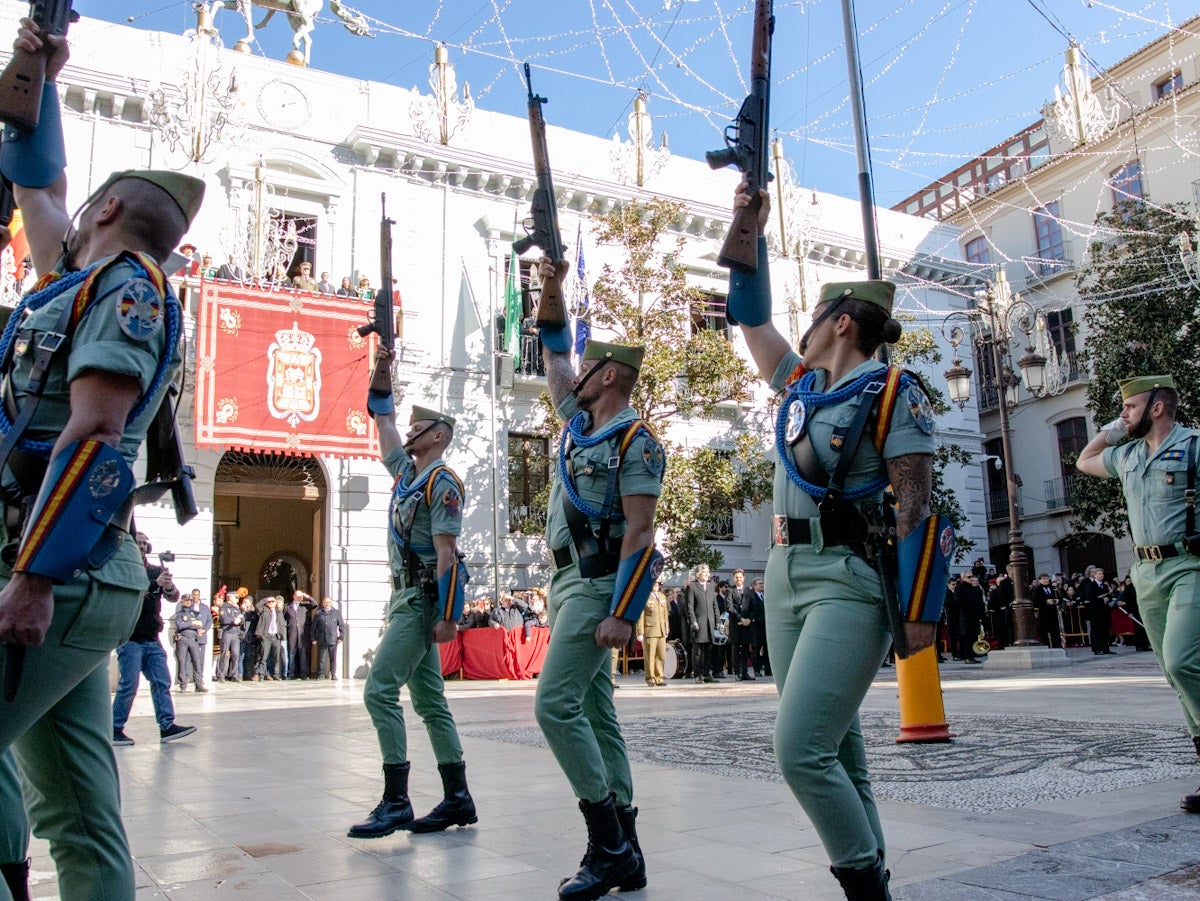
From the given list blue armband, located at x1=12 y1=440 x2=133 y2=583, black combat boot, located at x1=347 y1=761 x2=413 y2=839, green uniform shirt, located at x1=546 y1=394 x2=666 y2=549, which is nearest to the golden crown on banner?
black combat boot, located at x1=347 y1=761 x2=413 y2=839

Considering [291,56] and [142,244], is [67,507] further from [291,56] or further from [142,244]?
[291,56]

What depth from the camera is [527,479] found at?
899 inches

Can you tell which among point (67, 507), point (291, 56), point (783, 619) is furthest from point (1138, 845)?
point (291, 56)

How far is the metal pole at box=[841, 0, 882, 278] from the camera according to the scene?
7.15 m

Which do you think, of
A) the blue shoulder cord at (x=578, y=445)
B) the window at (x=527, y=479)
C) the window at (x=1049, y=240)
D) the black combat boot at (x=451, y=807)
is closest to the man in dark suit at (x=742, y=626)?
the window at (x=527, y=479)

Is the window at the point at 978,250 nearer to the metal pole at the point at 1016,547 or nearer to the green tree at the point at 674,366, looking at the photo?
the green tree at the point at 674,366

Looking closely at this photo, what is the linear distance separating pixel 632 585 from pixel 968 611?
1804 cm

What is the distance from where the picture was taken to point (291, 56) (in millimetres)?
21516

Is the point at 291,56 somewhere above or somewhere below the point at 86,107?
above

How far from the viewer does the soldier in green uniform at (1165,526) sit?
4.83m

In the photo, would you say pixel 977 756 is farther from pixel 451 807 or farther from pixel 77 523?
pixel 77 523

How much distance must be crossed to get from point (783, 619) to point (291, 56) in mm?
21392

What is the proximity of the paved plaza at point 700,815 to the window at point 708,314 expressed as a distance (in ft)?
46.1

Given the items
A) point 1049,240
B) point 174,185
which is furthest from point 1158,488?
point 1049,240
